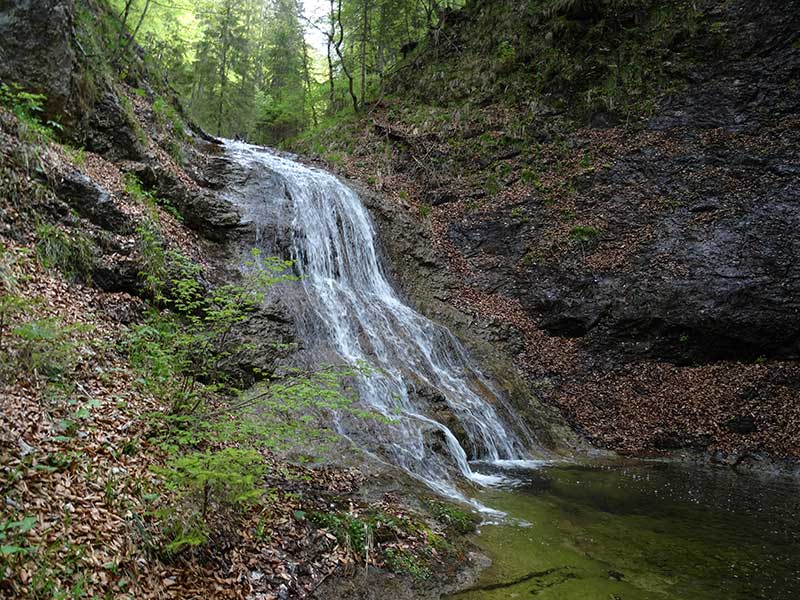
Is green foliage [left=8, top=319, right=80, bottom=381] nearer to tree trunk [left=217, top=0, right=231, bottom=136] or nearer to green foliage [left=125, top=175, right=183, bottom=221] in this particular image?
green foliage [left=125, top=175, right=183, bottom=221]

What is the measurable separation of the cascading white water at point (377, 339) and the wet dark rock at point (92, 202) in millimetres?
3637

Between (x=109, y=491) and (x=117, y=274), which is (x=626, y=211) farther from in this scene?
(x=109, y=491)

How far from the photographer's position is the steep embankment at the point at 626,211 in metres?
11.7

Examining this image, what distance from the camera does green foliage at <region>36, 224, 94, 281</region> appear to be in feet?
22.8

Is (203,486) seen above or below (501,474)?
above

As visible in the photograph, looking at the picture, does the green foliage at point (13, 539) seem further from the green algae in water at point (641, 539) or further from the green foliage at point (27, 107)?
the green foliage at point (27, 107)

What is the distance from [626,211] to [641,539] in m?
10.7

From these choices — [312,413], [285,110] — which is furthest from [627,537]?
[285,110]

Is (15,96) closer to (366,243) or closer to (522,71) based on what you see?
(366,243)

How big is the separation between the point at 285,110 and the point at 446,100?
44.9 feet

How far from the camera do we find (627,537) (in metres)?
6.06

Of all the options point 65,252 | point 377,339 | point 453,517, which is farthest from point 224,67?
point 453,517

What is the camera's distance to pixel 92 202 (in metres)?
8.33

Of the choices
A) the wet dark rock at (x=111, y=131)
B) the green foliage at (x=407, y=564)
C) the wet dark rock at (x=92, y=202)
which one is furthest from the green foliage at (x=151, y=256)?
the green foliage at (x=407, y=564)
